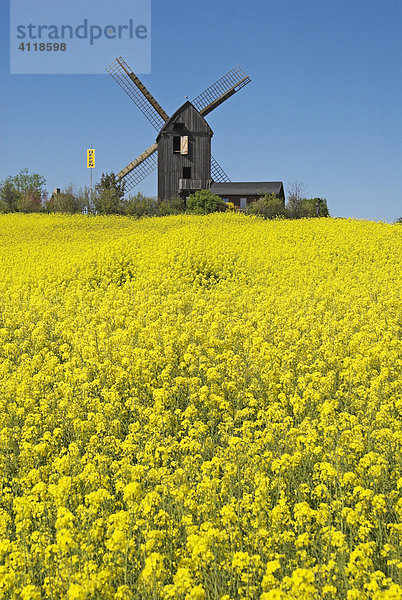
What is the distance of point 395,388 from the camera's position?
6.91m

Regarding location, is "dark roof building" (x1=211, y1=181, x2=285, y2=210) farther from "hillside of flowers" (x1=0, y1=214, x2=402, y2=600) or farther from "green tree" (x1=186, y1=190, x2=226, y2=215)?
"hillside of flowers" (x1=0, y1=214, x2=402, y2=600)

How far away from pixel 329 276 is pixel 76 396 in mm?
10215

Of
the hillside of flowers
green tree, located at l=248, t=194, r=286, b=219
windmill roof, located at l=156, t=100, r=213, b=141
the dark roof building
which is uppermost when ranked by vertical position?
windmill roof, located at l=156, t=100, r=213, b=141

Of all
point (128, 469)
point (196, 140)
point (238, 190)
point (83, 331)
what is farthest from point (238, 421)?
point (238, 190)

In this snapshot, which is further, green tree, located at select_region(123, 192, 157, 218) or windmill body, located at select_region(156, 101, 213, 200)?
windmill body, located at select_region(156, 101, 213, 200)

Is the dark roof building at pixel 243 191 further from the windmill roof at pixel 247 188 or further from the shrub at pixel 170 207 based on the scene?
the shrub at pixel 170 207

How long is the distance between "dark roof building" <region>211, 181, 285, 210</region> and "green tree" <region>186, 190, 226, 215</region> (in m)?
6.85

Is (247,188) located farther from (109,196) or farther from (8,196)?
(8,196)

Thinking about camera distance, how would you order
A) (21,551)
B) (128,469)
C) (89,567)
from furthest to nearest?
(128,469)
(21,551)
(89,567)

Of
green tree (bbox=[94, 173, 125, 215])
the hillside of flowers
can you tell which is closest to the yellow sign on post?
green tree (bbox=[94, 173, 125, 215])

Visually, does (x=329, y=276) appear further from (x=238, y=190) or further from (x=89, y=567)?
(x=238, y=190)

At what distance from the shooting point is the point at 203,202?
129ft

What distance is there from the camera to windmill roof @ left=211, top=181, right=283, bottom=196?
4672 centimetres

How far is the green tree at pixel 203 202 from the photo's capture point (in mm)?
38688
